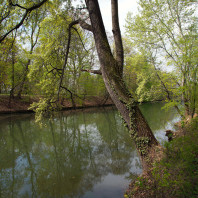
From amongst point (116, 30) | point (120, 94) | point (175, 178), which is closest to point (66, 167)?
point (120, 94)

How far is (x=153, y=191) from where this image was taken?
235cm

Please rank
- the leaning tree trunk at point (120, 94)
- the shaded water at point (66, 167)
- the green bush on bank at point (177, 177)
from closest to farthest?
Answer: 1. the green bush on bank at point (177, 177)
2. the leaning tree trunk at point (120, 94)
3. the shaded water at point (66, 167)

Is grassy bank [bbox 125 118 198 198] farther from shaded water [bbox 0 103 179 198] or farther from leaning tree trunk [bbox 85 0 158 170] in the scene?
shaded water [bbox 0 103 179 198]

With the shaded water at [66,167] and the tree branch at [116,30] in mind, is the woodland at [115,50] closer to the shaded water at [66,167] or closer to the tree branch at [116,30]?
the tree branch at [116,30]

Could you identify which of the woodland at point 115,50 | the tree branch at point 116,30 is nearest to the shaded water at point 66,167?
the woodland at point 115,50

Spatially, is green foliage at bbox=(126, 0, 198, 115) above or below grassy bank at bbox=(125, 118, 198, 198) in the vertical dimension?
above

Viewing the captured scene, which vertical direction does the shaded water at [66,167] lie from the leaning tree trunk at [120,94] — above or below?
below

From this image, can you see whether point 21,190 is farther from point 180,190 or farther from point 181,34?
point 181,34

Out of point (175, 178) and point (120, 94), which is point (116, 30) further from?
point (175, 178)

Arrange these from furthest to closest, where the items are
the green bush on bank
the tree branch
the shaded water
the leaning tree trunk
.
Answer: the shaded water
the tree branch
the leaning tree trunk
the green bush on bank

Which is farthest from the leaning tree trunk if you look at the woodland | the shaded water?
the shaded water

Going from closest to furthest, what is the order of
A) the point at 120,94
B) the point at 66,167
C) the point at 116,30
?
the point at 120,94 < the point at 116,30 < the point at 66,167

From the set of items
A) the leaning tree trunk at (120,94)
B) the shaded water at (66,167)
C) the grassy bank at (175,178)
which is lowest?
the shaded water at (66,167)

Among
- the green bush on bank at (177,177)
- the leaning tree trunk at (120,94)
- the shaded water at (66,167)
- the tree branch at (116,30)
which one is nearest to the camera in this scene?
the green bush on bank at (177,177)
